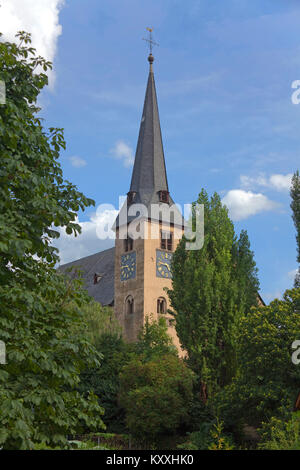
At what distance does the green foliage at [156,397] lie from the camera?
1080 inches

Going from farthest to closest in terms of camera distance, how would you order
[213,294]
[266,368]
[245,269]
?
[245,269] < [213,294] < [266,368]

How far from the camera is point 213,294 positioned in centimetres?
3203

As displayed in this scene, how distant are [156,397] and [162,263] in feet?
95.6

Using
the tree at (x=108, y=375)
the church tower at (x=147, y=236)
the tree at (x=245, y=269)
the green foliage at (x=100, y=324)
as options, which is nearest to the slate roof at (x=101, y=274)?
the church tower at (x=147, y=236)

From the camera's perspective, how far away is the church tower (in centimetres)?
5472

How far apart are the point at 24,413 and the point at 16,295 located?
2.16 meters

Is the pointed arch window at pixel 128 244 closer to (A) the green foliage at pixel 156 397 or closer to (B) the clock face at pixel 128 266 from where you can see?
(B) the clock face at pixel 128 266

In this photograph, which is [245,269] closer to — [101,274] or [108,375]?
[108,375]

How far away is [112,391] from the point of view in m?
33.7

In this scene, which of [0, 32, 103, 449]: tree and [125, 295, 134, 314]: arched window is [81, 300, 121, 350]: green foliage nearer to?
[125, 295, 134, 314]: arched window

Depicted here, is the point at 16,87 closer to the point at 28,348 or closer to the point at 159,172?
the point at 28,348

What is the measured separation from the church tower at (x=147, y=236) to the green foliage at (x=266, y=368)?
28008 millimetres

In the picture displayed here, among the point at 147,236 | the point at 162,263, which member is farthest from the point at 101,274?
the point at 162,263

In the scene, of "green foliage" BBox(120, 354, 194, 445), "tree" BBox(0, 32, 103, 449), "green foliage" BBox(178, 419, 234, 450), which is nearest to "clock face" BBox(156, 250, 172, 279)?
"green foliage" BBox(120, 354, 194, 445)
